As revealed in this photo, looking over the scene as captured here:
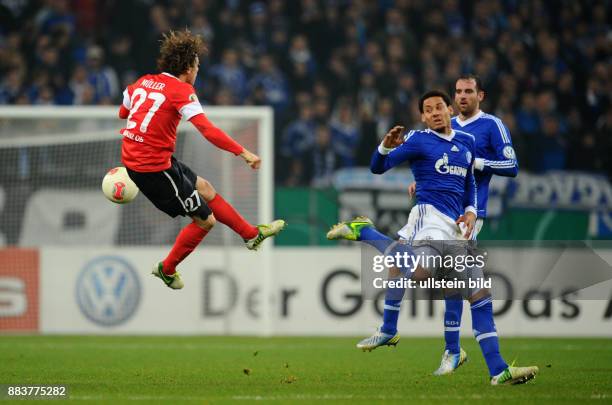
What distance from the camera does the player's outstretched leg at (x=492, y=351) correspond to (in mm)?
7027

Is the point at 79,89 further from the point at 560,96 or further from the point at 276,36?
the point at 560,96

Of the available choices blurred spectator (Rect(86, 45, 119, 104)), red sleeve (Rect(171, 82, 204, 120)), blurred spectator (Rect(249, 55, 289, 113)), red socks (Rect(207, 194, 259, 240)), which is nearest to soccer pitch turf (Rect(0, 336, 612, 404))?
red socks (Rect(207, 194, 259, 240))

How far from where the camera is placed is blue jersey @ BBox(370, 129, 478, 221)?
294 inches

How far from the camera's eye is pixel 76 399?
21.2 feet

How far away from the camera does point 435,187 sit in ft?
24.7

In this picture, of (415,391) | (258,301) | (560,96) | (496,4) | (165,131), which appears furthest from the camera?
(496,4)

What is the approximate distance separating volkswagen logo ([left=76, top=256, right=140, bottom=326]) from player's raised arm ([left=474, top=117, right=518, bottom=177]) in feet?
20.8

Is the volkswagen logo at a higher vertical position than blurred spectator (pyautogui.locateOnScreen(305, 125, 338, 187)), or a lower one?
lower

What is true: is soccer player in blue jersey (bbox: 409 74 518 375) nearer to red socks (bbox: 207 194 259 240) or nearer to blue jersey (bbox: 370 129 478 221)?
blue jersey (bbox: 370 129 478 221)

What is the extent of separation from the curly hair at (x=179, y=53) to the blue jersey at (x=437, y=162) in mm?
1577

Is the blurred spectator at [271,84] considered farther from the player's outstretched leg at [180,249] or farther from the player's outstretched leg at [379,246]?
the player's outstretched leg at [379,246]

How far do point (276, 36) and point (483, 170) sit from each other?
929 cm

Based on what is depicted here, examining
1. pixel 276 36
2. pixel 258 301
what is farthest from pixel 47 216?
pixel 276 36

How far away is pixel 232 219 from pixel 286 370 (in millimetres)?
1301
